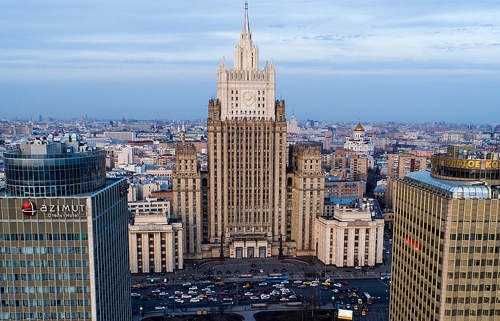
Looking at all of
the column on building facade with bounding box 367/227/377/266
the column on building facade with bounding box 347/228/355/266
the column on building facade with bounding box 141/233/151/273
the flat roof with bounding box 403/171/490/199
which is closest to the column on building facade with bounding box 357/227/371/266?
the column on building facade with bounding box 367/227/377/266

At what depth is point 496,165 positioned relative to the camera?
220 feet

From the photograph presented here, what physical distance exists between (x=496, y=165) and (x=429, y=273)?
17.9 metres

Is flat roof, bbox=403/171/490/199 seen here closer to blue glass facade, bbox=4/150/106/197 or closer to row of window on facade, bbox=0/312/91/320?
blue glass facade, bbox=4/150/106/197

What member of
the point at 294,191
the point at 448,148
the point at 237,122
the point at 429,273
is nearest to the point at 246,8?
the point at 237,122

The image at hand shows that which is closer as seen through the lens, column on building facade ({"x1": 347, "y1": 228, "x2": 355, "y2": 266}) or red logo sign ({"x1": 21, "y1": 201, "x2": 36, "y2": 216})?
red logo sign ({"x1": 21, "y1": 201, "x2": 36, "y2": 216})

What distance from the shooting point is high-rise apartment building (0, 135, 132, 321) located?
59.2 m

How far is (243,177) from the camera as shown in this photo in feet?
481

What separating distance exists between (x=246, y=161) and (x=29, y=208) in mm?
91247

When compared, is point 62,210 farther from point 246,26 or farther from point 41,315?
point 246,26

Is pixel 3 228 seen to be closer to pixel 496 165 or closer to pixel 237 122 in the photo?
pixel 496 165

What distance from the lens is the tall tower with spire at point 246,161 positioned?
14525 cm

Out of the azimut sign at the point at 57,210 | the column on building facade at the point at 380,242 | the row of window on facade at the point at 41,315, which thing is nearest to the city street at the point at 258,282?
the column on building facade at the point at 380,242

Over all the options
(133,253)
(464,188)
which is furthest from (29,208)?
(133,253)

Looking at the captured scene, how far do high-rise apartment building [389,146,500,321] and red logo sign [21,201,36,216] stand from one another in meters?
51.8
